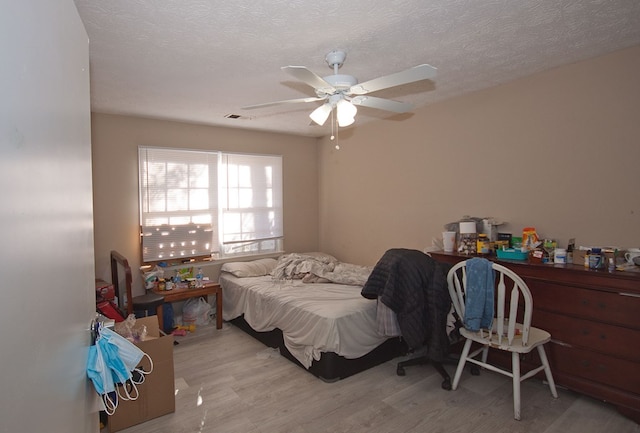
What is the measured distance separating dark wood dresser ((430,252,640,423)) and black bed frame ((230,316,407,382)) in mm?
1166

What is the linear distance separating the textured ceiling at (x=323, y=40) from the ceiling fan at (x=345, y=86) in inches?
11.0

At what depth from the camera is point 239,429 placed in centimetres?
224

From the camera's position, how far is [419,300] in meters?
2.66

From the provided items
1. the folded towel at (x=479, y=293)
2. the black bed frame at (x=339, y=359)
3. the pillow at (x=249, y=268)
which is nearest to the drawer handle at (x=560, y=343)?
the folded towel at (x=479, y=293)

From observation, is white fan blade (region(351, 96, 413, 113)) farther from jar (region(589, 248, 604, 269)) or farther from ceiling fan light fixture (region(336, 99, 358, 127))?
jar (region(589, 248, 604, 269))

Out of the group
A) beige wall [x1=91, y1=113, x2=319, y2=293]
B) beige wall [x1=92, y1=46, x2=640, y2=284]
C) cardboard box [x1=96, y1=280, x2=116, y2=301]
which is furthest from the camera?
beige wall [x1=91, y1=113, x2=319, y2=293]

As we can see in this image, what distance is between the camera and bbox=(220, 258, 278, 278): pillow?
166 inches

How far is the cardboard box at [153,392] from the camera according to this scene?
7.49 ft

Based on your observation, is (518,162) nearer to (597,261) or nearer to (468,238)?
(468,238)

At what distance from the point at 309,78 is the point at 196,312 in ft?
10.2

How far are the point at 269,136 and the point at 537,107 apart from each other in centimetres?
316

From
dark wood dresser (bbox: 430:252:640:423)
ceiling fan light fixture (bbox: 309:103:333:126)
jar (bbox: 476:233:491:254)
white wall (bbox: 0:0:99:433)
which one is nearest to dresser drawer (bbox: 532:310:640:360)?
dark wood dresser (bbox: 430:252:640:423)

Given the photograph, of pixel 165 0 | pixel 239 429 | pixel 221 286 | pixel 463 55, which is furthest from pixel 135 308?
pixel 463 55

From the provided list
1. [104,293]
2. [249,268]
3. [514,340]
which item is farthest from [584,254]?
[104,293]
